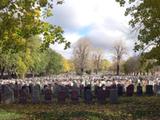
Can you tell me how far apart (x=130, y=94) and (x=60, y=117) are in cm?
1648

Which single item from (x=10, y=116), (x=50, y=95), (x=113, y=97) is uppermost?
(x=50, y=95)

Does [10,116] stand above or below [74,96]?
below

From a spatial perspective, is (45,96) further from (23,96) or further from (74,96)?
(74,96)

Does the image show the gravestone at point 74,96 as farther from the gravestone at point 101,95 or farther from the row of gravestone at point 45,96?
the gravestone at point 101,95

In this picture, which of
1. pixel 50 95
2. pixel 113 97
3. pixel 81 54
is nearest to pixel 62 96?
pixel 50 95

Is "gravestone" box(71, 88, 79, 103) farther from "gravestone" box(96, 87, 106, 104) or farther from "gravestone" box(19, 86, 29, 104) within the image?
"gravestone" box(19, 86, 29, 104)

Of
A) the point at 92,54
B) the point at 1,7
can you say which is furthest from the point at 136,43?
the point at 92,54

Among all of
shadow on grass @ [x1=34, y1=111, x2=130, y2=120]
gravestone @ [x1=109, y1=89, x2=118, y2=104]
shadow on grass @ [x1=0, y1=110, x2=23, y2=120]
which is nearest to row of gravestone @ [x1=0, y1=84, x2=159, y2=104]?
gravestone @ [x1=109, y1=89, x2=118, y2=104]

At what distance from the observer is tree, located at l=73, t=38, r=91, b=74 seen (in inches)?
6988

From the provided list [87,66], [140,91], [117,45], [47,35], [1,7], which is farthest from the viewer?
[87,66]

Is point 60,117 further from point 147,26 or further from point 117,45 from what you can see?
point 117,45

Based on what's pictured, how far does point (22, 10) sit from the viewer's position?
24859mm

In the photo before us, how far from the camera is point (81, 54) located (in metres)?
179

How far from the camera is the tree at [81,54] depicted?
582 feet
